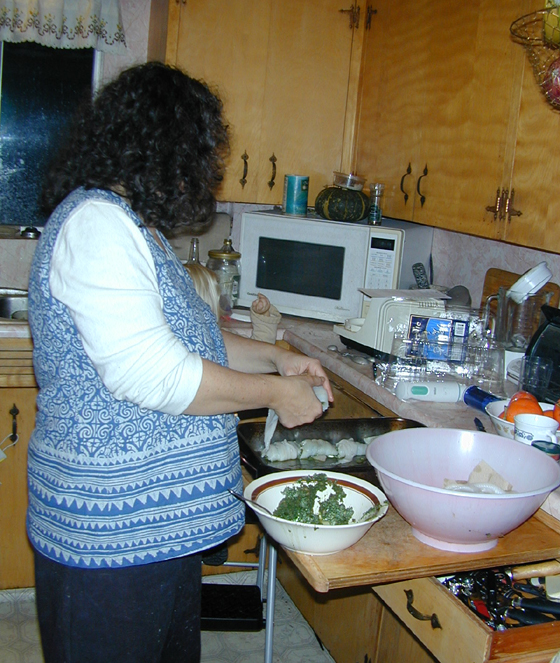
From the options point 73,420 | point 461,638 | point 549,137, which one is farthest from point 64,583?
point 549,137

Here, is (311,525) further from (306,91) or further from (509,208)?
(306,91)

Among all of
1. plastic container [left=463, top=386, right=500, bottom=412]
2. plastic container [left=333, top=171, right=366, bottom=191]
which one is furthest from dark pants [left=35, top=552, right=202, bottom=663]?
plastic container [left=333, top=171, right=366, bottom=191]

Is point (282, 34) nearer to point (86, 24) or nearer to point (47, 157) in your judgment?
point (86, 24)

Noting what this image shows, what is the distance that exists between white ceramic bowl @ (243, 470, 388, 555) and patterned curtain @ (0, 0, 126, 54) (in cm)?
216

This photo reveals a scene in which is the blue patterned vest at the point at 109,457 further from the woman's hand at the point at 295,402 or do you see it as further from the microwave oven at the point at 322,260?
the microwave oven at the point at 322,260

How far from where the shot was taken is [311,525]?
96cm

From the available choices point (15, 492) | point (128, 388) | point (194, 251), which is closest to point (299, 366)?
point (128, 388)

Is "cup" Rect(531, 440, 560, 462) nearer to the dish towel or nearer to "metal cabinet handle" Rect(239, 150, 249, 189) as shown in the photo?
the dish towel

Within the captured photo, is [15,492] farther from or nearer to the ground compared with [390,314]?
nearer to the ground

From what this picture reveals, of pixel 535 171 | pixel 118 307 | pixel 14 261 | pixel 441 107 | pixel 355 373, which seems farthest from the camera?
pixel 14 261

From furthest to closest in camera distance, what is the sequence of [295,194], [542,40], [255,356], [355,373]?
1. [295,194]
2. [355,373]
3. [542,40]
4. [255,356]

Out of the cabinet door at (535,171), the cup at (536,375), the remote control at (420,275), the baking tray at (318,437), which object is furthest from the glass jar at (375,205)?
the baking tray at (318,437)

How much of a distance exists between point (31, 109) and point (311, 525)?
239 centimetres

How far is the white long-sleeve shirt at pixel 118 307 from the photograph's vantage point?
95 cm
